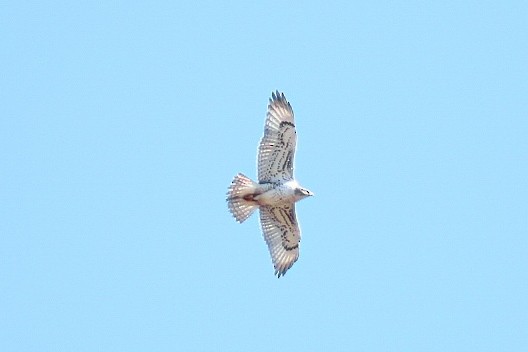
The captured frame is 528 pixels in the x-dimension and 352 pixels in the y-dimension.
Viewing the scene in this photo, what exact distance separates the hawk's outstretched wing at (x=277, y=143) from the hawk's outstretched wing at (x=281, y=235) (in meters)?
0.75

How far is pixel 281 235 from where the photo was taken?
23781 mm


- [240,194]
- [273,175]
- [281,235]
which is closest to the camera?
[240,194]

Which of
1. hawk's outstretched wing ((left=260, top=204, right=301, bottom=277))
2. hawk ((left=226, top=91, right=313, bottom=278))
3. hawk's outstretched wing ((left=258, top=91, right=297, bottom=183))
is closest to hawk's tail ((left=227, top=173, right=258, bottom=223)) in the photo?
hawk ((left=226, top=91, right=313, bottom=278))

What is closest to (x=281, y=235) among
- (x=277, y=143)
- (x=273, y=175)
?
(x=273, y=175)

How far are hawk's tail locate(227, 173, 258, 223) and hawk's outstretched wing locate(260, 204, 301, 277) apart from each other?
2.33ft

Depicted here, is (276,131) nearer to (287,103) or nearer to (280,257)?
(287,103)

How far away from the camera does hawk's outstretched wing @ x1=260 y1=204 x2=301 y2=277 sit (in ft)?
77.4

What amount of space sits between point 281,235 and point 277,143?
178 centimetres

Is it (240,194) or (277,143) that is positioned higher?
(277,143)

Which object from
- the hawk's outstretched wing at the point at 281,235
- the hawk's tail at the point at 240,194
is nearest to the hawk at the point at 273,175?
the hawk's tail at the point at 240,194

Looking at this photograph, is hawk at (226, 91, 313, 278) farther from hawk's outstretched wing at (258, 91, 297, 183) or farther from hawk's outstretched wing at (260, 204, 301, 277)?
hawk's outstretched wing at (260, 204, 301, 277)

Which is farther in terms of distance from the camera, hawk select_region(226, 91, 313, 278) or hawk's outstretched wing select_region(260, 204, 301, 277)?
hawk's outstretched wing select_region(260, 204, 301, 277)

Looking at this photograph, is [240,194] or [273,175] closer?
[240,194]

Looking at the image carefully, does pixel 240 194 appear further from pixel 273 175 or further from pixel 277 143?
pixel 277 143
